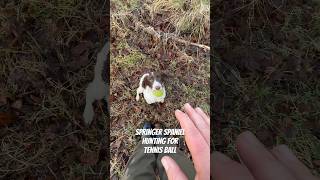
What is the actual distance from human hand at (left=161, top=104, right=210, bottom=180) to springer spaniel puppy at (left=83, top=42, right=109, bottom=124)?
0.42 metres

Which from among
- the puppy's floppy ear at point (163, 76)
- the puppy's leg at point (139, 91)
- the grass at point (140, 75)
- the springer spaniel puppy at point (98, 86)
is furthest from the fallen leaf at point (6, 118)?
the puppy's floppy ear at point (163, 76)

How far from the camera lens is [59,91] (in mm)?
2582

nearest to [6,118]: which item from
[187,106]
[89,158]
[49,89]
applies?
[49,89]

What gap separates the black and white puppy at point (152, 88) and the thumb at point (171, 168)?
1.05ft

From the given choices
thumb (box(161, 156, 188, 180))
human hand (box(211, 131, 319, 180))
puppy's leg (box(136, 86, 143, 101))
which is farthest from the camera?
puppy's leg (box(136, 86, 143, 101))

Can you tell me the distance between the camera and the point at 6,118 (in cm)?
254

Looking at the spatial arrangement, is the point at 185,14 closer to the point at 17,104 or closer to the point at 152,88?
the point at 152,88

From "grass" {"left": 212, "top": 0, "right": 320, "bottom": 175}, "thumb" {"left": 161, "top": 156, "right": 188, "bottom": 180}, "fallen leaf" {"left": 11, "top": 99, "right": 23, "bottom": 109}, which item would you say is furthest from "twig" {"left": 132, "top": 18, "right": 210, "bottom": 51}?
"fallen leaf" {"left": 11, "top": 99, "right": 23, "bottom": 109}

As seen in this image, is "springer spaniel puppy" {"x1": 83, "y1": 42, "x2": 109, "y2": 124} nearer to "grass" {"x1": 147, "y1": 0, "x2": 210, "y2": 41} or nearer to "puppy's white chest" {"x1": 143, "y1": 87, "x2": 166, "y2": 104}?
"puppy's white chest" {"x1": 143, "y1": 87, "x2": 166, "y2": 104}

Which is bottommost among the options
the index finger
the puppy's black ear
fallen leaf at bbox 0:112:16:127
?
the index finger

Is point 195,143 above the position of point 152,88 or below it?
below

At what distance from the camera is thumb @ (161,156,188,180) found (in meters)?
2.25

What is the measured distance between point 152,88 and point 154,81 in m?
0.04

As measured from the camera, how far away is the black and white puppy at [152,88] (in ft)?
8.20
